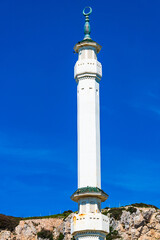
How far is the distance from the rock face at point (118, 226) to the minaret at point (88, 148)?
56.7 metres

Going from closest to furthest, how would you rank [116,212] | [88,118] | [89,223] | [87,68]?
[89,223] < [88,118] < [87,68] < [116,212]

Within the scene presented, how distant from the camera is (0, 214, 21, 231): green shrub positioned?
342 feet

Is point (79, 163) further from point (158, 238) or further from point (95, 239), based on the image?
point (158, 238)

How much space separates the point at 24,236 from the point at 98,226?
68717mm

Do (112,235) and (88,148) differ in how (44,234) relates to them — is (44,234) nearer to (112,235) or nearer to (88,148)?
(112,235)

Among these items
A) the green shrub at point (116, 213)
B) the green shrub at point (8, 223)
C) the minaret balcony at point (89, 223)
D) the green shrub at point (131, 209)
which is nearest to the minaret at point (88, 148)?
the minaret balcony at point (89, 223)

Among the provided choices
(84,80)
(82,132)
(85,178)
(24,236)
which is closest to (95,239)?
(85,178)

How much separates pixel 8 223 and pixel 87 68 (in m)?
70.6

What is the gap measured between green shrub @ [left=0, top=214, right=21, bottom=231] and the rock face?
948mm

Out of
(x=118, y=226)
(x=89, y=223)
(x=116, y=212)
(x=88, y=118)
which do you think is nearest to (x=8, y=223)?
(x=116, y=212)

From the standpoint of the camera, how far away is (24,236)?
102625mm

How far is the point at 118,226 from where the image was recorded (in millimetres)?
96625

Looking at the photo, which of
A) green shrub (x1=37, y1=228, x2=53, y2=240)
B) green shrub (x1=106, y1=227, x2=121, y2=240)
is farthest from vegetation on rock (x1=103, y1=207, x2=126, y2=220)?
green shrub (x1=37, y1=228, x2=53, y2=240)

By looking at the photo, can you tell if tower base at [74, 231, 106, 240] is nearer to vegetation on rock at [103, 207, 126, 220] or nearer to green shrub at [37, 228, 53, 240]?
vegetation on rock at [103, 207, 126, 220]
